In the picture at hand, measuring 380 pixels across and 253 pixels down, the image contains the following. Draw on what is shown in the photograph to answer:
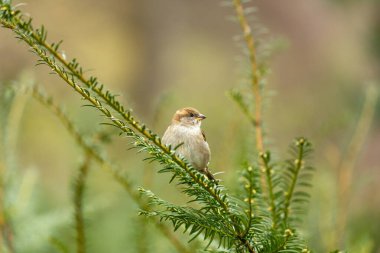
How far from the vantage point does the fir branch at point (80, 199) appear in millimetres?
805

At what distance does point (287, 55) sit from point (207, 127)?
6.42 meters

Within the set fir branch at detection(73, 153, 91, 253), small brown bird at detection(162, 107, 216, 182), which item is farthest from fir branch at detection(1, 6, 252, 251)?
small brown bird at detection(162, 107, 216, 182)

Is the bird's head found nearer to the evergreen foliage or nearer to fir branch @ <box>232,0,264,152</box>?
fir branch @ <box>232,0,264,152</box>

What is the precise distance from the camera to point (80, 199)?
815 millimetres

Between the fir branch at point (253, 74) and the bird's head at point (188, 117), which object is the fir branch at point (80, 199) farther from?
the bird's head at point (188, 117)

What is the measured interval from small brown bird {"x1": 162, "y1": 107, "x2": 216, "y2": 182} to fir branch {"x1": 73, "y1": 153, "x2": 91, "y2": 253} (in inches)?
10.3

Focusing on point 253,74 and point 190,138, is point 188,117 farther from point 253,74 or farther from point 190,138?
point 253,74

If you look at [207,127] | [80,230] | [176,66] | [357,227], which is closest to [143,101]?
[176,66]

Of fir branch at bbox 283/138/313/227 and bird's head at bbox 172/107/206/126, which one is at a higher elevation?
bird's head at bbox 172/107/206/126

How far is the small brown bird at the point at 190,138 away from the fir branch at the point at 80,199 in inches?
10.3

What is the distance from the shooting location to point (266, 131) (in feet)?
2.99

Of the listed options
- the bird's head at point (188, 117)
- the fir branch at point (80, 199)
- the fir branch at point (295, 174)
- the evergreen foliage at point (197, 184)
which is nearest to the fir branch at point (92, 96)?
the evergreen foliage at point (197, 184)

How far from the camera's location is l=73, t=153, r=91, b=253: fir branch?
0.80 metres

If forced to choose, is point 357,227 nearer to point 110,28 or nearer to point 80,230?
point 80,230
